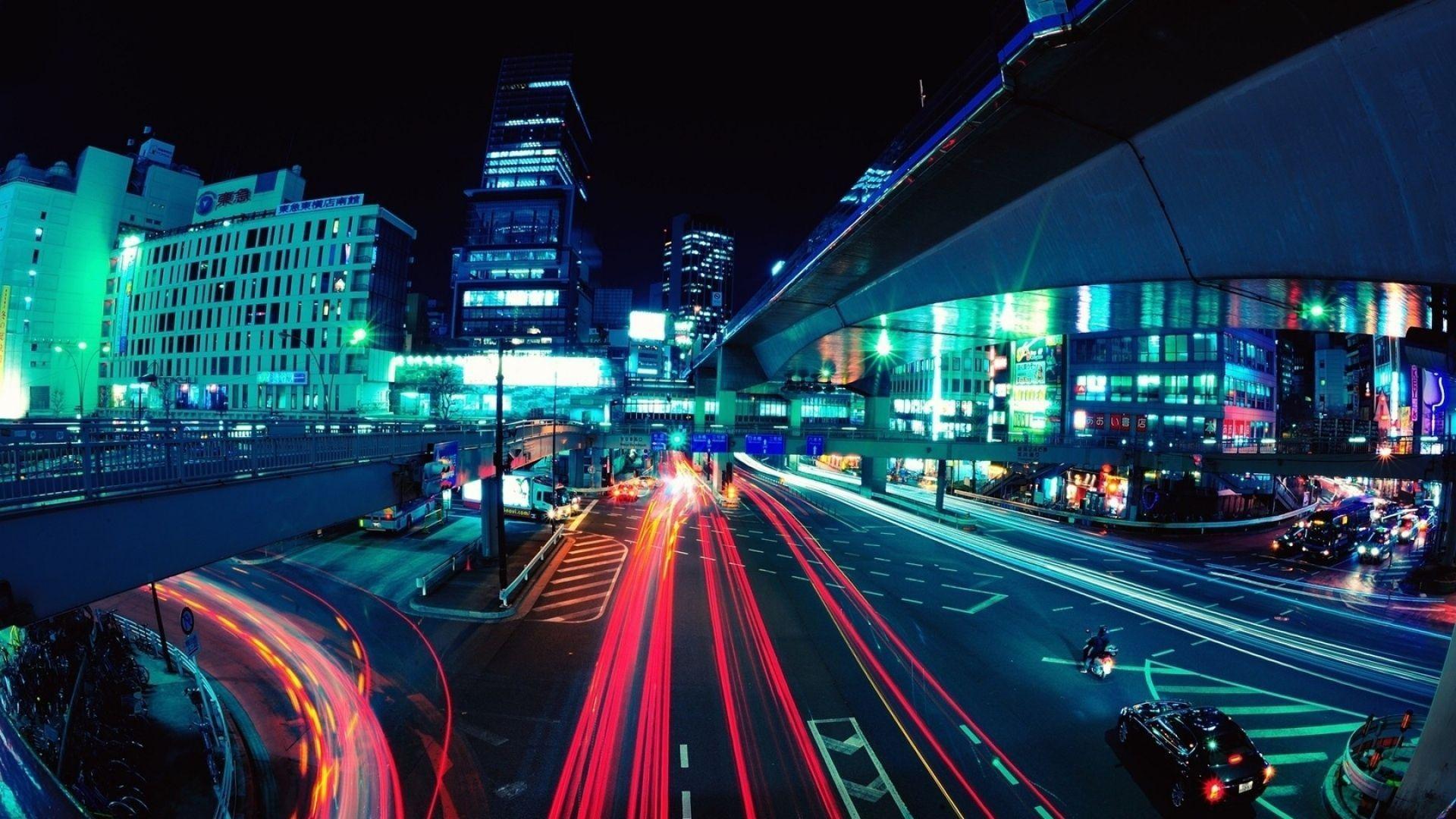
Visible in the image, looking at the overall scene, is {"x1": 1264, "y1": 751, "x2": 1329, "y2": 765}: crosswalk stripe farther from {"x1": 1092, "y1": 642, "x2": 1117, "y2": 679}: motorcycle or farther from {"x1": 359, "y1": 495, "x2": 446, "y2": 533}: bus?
{"x1": 359, "y1": 495, "x2": 446, "y2": 533}: bus

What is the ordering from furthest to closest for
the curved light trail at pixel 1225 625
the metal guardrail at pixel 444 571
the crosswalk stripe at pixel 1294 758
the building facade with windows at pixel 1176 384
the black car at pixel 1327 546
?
the building facade with windows at pixel 1176 384 < the black car at pixel 1327 546 < the metal guardrail at pixel 444 571 < the curved light trail at pixel 1225 625 < the crosswalk stripe at pixel 1294 758

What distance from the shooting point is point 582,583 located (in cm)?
2477

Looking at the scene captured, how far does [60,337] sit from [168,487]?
9154 cm

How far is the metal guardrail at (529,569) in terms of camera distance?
840 inches

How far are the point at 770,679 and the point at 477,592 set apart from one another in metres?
13.0

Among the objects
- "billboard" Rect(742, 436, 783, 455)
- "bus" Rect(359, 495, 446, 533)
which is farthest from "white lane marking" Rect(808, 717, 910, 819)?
"bus" Rect(359, 495, 446, 533)

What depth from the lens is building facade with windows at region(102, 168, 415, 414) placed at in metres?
70.4

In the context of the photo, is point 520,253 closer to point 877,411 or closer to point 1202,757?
point 877,411

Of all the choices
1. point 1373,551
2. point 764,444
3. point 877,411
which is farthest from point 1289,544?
point 764,444

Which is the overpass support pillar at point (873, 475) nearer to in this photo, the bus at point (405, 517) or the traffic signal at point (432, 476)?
the bus at point (405, 517)

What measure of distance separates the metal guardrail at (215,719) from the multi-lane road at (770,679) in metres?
0.66

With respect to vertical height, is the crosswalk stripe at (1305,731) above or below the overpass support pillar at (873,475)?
below

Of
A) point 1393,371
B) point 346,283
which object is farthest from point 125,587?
point 1393,371

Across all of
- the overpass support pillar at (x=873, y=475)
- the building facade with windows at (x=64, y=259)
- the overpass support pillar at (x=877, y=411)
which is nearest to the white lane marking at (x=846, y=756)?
the overpass support pillar at (x=873, y=475)
